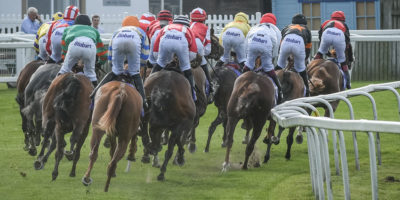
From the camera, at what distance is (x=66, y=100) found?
10.6 meters

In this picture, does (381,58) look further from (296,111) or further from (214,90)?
(296,111)

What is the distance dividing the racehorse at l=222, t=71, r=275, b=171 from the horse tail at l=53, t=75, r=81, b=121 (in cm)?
210

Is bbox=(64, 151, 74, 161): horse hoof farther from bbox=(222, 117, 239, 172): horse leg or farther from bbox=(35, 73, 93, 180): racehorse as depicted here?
bbox=(222, 117, 239, 172): horse leg

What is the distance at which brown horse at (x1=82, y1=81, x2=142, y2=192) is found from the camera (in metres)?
9.45

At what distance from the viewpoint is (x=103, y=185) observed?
10109 millimetres

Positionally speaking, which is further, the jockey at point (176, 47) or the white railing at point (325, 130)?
the jockey at point (176, 47)

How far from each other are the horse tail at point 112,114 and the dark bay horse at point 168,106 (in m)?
0.96

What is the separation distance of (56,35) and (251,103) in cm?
303

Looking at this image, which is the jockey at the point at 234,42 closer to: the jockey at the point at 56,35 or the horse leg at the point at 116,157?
the jockey at the point at 56,35

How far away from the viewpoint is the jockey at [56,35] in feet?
40.4

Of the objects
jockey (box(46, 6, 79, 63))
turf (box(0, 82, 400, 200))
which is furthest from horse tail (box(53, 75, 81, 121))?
jockey (box(46, 6, 79, 63))

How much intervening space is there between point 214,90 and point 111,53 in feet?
9.79

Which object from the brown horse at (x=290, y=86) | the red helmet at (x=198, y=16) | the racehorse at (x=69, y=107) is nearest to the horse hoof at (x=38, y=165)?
the racehorse at (x=69, y=107)

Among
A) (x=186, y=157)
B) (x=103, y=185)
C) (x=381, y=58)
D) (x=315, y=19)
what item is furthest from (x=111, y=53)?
(x=315, y=19)
